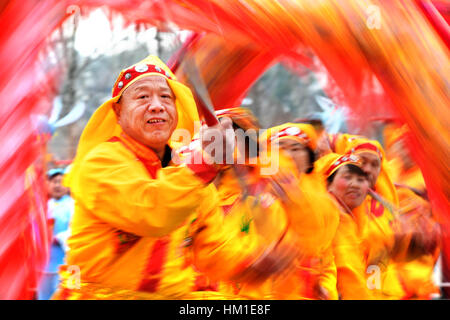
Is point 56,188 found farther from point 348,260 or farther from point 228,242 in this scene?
point 348,260

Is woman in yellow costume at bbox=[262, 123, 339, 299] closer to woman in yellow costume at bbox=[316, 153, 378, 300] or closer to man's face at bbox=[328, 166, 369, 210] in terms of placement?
woman in yellow costume at bbox=[316, 153, 378, 300]

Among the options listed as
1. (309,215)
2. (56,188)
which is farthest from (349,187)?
(56,188)

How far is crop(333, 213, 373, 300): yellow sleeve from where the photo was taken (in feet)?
8.43

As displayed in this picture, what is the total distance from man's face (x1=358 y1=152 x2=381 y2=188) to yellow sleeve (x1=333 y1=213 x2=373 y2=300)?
228mm

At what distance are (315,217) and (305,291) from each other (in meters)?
0.43

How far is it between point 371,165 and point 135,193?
1.22 m

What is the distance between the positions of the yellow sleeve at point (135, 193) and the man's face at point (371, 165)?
39.6 inches

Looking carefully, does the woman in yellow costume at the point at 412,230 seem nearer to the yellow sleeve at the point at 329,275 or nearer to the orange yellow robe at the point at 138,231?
the yellow sleeve at the point at 329,275

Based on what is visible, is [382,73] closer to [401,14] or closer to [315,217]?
[401,14]

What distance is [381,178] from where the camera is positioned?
9.16 ft

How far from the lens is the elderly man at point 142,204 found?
1.86 metres

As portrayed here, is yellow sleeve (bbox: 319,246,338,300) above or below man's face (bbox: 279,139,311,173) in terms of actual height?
below

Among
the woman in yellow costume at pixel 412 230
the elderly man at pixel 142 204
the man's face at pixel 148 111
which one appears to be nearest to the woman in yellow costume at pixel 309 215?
the elderly man at pixel 142 204

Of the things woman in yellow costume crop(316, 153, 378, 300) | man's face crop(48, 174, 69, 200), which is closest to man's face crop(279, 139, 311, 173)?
woman in yellow costume crop(316, 153, 378, 300)
